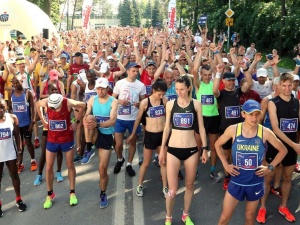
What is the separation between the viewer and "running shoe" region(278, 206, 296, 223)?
15.4ft

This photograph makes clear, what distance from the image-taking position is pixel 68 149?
514cm

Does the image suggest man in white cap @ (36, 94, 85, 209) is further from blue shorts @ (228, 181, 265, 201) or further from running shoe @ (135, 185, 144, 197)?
blue shorts @ (228, 181, 265, 201)

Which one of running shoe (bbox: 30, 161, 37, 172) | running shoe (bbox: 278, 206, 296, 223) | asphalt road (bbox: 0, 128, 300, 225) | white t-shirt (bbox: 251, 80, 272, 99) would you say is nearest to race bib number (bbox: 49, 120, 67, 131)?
asphalt road (bbox: 0, 128, 300, 225)

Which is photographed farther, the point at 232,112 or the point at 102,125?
the point at 232,112

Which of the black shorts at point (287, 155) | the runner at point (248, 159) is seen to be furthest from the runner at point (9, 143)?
the black shorts at point (287, 155)

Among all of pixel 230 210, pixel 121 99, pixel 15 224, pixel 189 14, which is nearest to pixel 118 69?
pixel 121 99

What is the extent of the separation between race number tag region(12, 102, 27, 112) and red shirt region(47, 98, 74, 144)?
1.60 metres

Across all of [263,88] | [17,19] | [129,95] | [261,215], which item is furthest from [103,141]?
[17,19]

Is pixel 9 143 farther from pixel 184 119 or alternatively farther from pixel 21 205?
pixel 184 119

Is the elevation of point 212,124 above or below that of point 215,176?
above

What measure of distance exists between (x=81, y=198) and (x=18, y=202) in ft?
3.05

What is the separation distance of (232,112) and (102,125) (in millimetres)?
2197

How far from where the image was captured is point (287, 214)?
4758mm

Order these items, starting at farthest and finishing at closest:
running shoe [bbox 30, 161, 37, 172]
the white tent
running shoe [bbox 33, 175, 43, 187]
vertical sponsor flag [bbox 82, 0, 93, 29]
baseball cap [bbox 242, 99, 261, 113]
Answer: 1. vertical sponsor flag [bbox 82, 0, 93, 29]
2. the white tent
3. running shoe [bbox 30, 161, 37, 172]
4. running shoe [bbox 33, 175, 43, 187]
5. baseball cap [bbox 242, 99, 261, 113]
